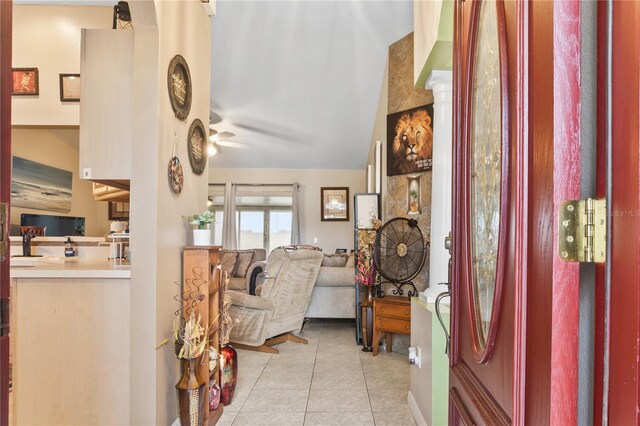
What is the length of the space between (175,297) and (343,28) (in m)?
3.74

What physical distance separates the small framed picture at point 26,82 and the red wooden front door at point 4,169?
3.69 m

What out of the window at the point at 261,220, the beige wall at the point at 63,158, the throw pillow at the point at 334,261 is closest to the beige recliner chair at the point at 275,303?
the throw pillow at the point at 334,261

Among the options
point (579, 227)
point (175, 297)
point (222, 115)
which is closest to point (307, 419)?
point (175, 297)

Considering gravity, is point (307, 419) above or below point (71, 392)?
below

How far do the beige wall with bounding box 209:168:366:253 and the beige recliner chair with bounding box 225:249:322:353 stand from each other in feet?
14.0

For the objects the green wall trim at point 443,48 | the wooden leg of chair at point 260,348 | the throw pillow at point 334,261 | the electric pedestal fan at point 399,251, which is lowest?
the wooden leg of chair at point 260,348

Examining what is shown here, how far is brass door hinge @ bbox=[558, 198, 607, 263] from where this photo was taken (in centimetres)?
54

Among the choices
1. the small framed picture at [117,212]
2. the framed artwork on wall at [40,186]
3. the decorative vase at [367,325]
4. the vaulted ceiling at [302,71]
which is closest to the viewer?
the decorative vase at [367,325]

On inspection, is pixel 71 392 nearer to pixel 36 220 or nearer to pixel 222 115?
pixel 36 220

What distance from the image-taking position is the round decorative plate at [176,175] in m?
2.22

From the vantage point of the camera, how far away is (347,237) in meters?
8.41

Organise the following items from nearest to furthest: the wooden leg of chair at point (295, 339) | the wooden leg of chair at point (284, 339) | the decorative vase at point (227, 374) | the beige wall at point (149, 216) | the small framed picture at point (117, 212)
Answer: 1. the beige wall at point (149, 216)
2. the decorative vase at point (227, 374)
3. the wooden leg of chair at point (284, 339)
4. the wooden leg of chair at point (295, 339)
5. the small framed picture at point (117, 212)

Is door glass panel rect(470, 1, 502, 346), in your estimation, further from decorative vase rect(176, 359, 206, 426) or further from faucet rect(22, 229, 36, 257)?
faucet rect(22, 229, 36, 257)

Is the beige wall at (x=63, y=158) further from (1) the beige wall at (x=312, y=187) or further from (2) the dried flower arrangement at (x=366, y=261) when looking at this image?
(2) the dried flower arrangement at (x=366, y=261)
